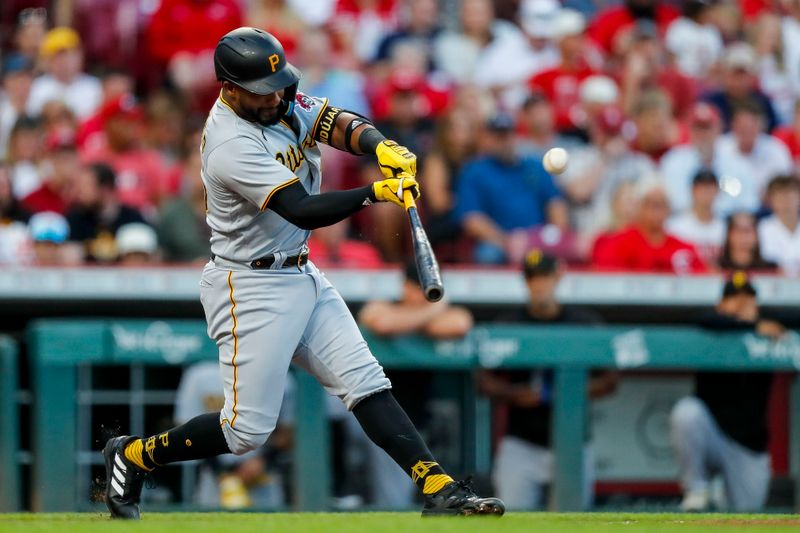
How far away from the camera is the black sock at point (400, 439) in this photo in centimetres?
476

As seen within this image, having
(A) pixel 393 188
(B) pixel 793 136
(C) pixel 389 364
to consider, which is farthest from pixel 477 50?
(A) pixel 393 188

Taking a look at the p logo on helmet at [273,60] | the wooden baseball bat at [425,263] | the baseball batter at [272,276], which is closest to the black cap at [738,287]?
the baseball batter at [272,276]

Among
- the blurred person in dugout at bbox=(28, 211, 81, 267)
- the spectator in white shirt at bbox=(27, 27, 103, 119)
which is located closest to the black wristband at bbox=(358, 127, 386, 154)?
the blurred person in dugout at bbox=(28, 211, 81, 267)

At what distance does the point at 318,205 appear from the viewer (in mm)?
4488

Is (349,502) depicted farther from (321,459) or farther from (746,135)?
(746,135)

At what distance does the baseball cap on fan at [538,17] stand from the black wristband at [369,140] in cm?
595

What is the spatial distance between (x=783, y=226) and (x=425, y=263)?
501cm

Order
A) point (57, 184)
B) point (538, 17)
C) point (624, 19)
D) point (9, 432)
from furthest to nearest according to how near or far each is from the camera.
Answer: point (624, 19)
point (538, 17)
point (57, 184)
point (9, 432)

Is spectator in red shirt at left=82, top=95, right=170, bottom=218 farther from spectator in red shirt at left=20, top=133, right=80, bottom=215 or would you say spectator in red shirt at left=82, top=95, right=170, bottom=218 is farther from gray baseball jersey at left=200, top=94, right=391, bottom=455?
gray baseball jersey at left=200, top=94, right=391, bottom=455

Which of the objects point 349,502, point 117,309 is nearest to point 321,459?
point 349,502

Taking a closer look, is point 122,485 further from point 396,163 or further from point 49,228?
point 49,228

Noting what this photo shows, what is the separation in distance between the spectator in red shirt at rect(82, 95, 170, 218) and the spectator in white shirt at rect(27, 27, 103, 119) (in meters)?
0.60

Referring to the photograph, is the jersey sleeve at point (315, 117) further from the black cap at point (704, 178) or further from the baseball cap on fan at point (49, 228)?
the black cap at point (704, 178)

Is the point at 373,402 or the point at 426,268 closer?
the point at 426,268
